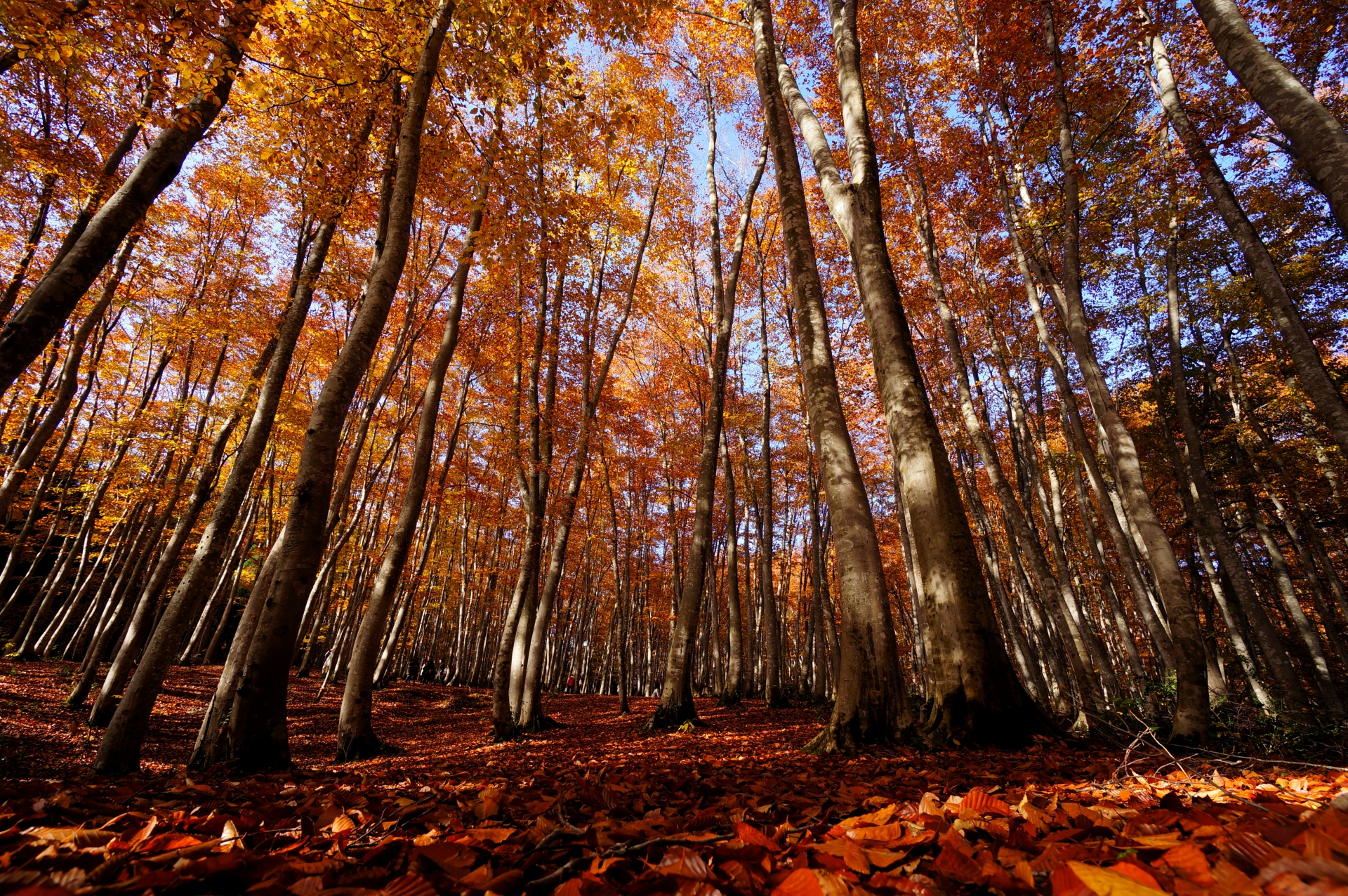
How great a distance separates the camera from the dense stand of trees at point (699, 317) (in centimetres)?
404

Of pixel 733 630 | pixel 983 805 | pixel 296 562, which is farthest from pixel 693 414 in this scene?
pixel 983 805

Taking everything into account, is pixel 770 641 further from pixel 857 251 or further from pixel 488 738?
pixel 857 251

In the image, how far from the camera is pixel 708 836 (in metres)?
1.17

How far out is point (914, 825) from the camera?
1233mm

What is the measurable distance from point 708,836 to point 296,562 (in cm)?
413

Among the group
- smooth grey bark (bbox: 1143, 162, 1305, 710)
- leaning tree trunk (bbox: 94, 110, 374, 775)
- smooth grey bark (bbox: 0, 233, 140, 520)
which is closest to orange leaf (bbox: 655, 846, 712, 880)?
leaning tree trunk (bbox: 94, 110, 374, 775)

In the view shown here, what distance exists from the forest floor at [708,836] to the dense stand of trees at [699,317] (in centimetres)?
207

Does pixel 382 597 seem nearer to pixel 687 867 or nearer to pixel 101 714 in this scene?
pixel 101 714

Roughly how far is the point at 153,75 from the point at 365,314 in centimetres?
270

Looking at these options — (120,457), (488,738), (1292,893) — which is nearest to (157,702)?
(488,738)

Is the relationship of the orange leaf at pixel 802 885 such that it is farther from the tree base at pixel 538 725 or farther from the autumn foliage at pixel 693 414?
the tree base at pixel 538 725

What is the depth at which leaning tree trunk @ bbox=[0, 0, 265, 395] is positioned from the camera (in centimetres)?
293

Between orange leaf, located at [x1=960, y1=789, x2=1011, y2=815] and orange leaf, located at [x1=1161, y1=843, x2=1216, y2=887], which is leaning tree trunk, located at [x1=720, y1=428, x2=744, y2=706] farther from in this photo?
orange leaf, located at [x1=1161, y1=843, x2=1216, y2=887]

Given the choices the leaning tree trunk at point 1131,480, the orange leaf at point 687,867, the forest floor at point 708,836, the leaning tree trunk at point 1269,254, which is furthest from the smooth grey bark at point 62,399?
the leaning tree trunk at point 1269,254
